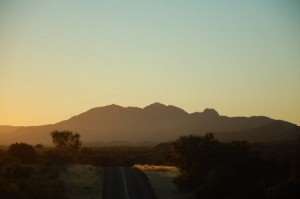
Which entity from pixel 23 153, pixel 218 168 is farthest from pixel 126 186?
pixel 23 153

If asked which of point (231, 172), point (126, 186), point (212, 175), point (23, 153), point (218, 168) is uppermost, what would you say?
point (23, 153)

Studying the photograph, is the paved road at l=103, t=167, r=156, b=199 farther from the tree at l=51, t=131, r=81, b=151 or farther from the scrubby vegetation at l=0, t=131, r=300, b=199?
the tree at l=51, t=131, r=81, b=151

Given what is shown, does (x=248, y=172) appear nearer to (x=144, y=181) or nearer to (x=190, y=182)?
(x=190, y=182)

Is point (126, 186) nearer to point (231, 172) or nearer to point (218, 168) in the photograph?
point (218, 168)

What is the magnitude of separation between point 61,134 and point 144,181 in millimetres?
83764

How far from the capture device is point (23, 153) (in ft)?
331

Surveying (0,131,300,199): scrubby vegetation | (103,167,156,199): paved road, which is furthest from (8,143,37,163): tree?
(103,167,156,199): paved road

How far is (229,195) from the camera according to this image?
164 ft

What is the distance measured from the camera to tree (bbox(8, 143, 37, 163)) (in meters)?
97.0

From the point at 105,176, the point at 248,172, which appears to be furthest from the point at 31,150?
the point at 248,172

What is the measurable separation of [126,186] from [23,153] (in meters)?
42.6

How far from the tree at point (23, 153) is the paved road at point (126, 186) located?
2096cm

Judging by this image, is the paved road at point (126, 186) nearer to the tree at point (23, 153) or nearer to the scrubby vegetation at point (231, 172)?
the scrubby vegetation at point (231, 172)

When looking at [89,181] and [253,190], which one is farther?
[89,181]
